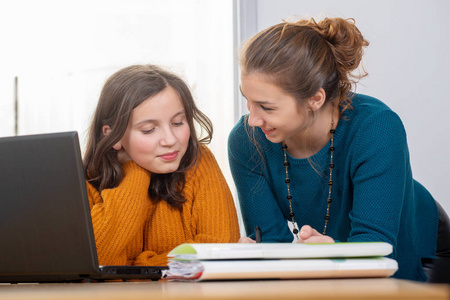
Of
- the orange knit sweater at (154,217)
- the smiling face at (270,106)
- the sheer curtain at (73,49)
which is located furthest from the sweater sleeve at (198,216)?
the sheer curtain at (73,49)

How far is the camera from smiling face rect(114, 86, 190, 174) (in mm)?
1412

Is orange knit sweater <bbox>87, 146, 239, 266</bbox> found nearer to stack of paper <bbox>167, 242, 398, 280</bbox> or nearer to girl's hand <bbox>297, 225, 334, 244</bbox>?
girl's hand <bbox>297, 225, 334, 244</bbox>

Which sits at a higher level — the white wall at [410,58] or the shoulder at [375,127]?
the white wall at [410,58]

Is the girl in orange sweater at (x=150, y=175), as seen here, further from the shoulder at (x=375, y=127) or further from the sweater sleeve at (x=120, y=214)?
the shoulder at (x=375, y=127)

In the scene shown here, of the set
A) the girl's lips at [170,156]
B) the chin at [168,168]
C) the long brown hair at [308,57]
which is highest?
the long brown hair at [308,57]

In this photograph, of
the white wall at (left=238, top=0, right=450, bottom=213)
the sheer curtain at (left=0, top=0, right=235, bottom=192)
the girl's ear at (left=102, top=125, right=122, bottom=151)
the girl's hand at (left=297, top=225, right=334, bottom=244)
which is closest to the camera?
the girl's hand at (left=297, top=225, right=334, bottom=244)

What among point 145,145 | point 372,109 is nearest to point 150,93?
point 145,145

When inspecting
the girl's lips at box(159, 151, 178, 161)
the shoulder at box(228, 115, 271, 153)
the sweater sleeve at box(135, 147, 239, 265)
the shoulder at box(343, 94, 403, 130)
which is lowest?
the sweater sleeve at box(135, 147, 239, 265)

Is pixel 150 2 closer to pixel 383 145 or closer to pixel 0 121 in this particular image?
pixel 0 121

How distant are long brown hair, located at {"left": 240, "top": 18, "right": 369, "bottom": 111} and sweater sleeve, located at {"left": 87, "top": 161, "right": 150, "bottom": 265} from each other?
0.43m

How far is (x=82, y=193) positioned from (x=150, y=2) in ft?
7.60

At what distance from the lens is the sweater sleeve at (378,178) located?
1.25 metres

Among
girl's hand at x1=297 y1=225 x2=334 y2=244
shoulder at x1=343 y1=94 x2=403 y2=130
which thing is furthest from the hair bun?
girl's hand at x1=297 y1=225 x2=334 y2=244

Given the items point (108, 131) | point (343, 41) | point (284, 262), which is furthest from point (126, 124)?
point (284, 262)
